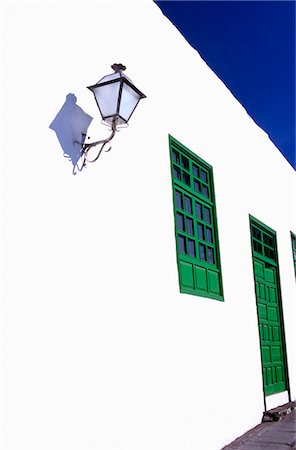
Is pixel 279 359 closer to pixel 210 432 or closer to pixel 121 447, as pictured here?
pixel 210 432

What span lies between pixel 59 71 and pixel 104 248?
3.96 feet

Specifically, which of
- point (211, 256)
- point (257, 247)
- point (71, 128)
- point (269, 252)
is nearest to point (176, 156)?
point (211, 256)

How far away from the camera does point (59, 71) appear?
146 inches

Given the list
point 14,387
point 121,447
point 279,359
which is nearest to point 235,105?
point 279,359

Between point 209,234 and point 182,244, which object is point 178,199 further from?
point 209,234

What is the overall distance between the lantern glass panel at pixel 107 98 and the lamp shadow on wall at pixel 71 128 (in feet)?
0.56

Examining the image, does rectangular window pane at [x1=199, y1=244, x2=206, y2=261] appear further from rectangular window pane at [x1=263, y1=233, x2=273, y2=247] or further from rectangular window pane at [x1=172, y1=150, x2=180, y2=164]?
rectangular window pane at [x1=263, y1=233, x2=273, y2=247]

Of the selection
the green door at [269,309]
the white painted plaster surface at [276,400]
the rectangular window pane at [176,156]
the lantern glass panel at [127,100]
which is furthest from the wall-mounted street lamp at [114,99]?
the white painted plaster surface at [276,400]

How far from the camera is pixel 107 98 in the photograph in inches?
148

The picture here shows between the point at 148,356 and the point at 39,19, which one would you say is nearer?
the point at 39,19

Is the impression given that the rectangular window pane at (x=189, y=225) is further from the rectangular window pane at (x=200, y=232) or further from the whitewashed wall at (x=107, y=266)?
the whitewashed wall at (x=107, y=266)

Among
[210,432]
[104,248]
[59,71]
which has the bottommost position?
[210,432]

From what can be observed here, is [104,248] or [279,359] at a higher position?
[104,248]

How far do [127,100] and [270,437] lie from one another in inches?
144
